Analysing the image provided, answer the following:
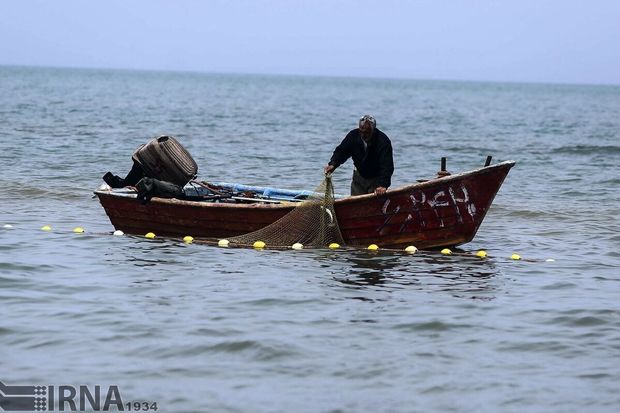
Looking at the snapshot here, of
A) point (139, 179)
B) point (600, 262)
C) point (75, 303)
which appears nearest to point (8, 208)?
point (139, 179)

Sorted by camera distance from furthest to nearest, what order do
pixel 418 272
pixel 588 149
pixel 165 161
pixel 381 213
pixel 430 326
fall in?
pixel 588 149
pixel 165 161
pixel 381 213
pixel 418 272
pixel 430 326

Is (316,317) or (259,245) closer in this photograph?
(316,317)

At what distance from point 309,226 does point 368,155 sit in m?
1.24

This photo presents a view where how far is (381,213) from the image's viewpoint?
42.0 ft

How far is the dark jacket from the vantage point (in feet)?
42.8

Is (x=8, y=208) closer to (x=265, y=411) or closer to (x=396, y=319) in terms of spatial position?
(x=396, y=319)

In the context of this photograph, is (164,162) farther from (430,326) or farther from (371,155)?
(430,326)

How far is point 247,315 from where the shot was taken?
9.66 metres

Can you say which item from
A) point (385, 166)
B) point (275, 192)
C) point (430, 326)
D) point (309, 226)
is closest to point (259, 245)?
point (309, 226)

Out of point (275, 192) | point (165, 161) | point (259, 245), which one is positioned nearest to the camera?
point (259, 245)

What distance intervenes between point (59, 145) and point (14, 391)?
77.4ft

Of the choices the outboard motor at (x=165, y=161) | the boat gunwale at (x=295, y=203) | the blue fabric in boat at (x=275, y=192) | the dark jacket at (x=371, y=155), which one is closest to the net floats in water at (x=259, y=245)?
the boat gunwale at (x=295, y=203)

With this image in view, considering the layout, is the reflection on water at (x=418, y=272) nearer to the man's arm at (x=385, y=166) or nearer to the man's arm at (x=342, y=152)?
the man's arm at (x=385, y=166)

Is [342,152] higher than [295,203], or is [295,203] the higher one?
[342,152]
